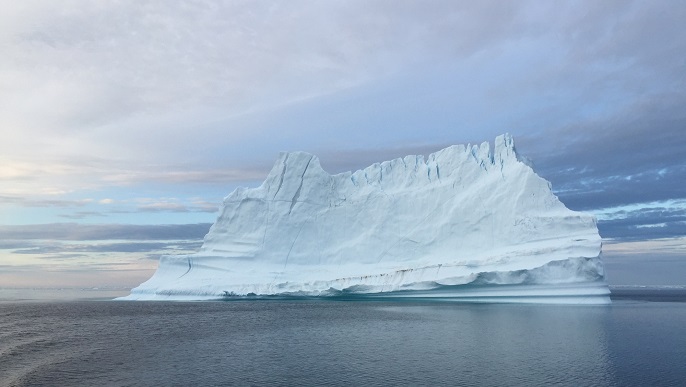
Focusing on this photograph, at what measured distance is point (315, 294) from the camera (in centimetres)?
3522

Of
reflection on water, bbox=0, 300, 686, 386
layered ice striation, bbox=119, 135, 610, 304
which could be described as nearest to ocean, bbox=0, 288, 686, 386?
reflection on water, bbox=0, 300, 686, 386

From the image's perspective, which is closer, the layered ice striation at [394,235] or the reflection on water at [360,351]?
the reflection on water at [360,351]

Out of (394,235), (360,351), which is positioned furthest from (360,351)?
(394,235)

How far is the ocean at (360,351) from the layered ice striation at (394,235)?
15.8 feet

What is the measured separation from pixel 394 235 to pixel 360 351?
71.0 feet

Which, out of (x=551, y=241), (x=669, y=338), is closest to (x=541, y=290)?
(x=551, y=241)

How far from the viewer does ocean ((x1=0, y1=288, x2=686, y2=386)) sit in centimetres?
1266

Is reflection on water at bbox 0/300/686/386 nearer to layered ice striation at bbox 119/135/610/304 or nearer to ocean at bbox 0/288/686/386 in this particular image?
ocean at bbox 0/288/686/386

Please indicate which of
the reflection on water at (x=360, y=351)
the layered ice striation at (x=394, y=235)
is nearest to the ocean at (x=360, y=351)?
the reflection on water at (x=360, y=351)

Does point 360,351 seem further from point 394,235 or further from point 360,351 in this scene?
point 394,235

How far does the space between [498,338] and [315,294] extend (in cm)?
1882

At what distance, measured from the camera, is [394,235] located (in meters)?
37.5

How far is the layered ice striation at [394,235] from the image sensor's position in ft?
100

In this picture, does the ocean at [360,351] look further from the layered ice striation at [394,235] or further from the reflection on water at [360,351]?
the layered ice striation at [394,235]
